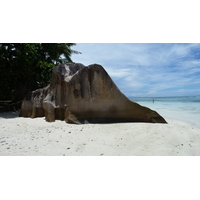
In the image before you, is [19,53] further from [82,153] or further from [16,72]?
[82,153]

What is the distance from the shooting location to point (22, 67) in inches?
315

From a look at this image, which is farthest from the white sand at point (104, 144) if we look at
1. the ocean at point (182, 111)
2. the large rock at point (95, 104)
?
the ocean at point (182, 111)

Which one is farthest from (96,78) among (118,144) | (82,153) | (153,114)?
(82,153)

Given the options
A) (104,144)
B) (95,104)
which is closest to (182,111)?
(95,104)

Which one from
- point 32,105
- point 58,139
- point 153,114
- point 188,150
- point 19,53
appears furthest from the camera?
point 19,53

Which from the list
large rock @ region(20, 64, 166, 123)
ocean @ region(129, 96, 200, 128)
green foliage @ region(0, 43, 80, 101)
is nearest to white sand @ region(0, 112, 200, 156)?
large rock @ region(20, 64, 166, 123)

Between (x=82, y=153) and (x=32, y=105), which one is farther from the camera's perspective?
(x=32, y=105)

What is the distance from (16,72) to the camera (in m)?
8.26

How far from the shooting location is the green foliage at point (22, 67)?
24.9 ft

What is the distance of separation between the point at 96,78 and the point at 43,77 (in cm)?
536

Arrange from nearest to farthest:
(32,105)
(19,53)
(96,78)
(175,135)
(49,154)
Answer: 1. (49,154)
2. (175,135)
3. (96,78)
4. (32,105)
5. (19,53)

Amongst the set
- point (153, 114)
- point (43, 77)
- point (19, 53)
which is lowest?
point (153, 114)

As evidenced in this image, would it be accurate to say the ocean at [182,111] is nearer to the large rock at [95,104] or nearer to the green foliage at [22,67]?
the large rock at [95,104]

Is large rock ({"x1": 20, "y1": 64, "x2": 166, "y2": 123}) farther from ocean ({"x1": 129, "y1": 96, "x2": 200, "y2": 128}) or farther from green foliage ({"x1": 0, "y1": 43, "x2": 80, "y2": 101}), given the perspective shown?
green foliage ({"x1": 0, "y1": 43, "x2": 80, "y2": 101})
